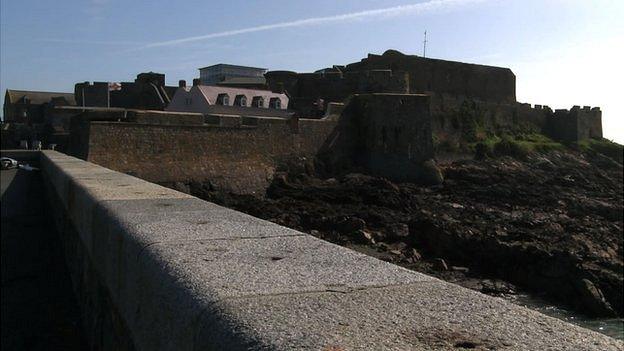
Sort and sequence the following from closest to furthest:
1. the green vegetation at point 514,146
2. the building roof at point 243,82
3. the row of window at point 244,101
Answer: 1. the row of window at point 244,101
2. the green vegetation at point 514,146
3. the building roof at point 243,82

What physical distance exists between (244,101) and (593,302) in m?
23.9

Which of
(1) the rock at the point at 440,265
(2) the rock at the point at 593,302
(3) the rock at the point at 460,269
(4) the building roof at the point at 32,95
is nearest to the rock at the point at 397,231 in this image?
(1) the rock at the point at 440,265

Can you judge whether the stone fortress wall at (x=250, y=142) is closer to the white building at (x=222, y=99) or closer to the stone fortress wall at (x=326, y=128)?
the stone fortress wall at (x=326, y=128)

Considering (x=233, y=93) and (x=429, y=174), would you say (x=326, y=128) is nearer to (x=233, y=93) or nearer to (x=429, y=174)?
(x=429, y=174)

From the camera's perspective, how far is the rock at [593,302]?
45.4ft

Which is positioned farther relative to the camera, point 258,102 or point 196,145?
point 258,102

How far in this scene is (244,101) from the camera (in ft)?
114

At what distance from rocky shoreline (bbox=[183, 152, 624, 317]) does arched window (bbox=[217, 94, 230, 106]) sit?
924 cm

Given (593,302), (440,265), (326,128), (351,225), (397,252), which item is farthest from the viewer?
(326,128)

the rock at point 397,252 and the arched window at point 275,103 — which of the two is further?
the arched window at point 275,103

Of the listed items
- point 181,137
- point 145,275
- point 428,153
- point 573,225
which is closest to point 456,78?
point 428,153

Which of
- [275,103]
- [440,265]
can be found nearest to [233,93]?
[275,103]

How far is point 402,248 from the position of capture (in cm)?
1712

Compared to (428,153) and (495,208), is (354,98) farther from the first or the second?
(495,208)
